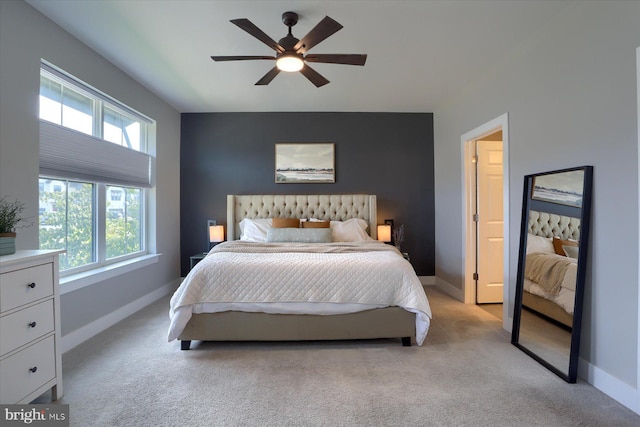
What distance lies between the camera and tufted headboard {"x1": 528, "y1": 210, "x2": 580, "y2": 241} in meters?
2.16

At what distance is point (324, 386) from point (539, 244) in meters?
2.08

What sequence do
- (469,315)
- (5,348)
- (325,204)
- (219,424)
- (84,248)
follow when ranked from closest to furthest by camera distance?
(5,348) < (219,424) < (84,248) < (469,315) < (325,204)

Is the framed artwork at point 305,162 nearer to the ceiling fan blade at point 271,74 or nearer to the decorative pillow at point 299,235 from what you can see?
the decorative pillow at point 299,235

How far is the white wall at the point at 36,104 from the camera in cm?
210

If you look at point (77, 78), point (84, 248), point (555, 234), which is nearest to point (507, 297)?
point (555, 234)

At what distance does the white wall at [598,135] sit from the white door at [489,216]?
89 centimetres

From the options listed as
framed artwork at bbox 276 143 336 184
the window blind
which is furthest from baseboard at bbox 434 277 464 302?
the window blind

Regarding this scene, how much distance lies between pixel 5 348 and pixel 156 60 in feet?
8.97

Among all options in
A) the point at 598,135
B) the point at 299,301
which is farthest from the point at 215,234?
the point at 598,135

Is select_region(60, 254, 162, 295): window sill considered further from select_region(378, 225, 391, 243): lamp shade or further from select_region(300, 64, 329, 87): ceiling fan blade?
select_region(378, 225, 391, 243): lamp shade

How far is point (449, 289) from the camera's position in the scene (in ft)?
13.9

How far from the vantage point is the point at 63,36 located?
2.56m

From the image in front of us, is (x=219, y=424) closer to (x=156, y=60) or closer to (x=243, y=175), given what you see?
(x=156, y=60)

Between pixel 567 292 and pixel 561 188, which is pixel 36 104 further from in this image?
pixel 567 292
